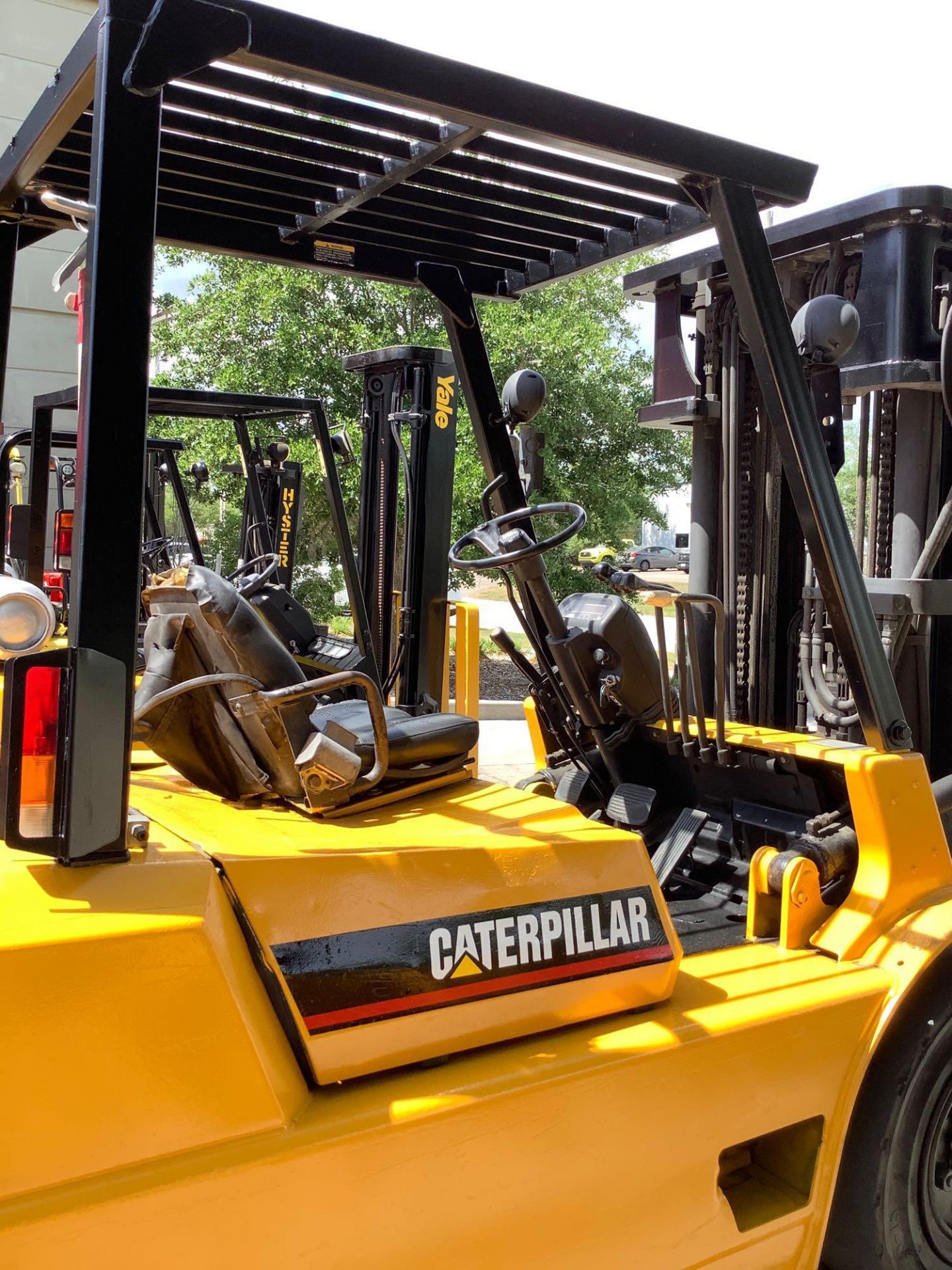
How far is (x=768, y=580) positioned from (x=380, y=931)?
8.27 ft

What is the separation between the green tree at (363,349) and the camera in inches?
542

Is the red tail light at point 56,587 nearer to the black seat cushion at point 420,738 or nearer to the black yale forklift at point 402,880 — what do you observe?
the black yale forklift at point 402,880

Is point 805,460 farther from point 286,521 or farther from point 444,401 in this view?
point 286,521

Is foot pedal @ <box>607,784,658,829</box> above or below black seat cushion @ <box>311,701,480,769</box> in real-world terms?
below

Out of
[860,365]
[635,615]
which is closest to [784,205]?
[860,365]

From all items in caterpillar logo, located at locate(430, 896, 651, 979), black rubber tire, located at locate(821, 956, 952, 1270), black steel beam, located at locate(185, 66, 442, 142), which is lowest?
black rubber tire, located at locate(821, 956, 952, 1270)

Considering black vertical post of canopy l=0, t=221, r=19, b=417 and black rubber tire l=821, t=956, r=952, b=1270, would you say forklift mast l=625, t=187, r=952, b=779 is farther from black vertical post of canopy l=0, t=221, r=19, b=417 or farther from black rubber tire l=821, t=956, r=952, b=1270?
black vertical post of canopy l=0, t=221, r=19, b=417

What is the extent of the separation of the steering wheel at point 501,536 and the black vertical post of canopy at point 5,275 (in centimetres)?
126

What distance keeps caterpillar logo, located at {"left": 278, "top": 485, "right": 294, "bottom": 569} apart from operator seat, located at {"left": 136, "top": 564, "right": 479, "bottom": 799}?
8823mm

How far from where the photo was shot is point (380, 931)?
1.94 meters

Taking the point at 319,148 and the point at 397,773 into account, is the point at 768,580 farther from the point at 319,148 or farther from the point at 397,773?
the point at 319,148

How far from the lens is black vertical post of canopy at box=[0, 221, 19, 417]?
9.00ft

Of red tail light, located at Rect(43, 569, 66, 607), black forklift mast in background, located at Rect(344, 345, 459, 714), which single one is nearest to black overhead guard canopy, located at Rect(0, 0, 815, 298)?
black forklift mast in background, located at Rect(344, 345, 459, 714)

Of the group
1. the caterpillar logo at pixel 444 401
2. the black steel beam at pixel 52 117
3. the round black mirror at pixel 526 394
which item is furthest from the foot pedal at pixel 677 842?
the caterpillar logo at pixel 444 401
